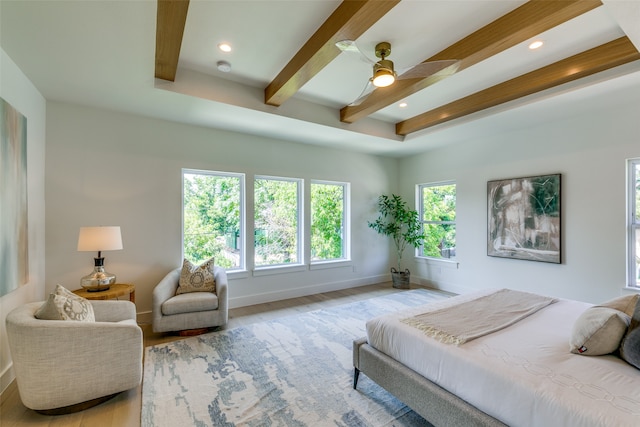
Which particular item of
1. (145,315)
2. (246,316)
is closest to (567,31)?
(246,316)

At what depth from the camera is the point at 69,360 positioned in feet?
6.40

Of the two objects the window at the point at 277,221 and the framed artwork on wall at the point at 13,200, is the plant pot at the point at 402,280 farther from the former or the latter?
the framed artwork on wall at the point at 13,200

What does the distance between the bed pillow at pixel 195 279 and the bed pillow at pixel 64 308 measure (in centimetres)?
124

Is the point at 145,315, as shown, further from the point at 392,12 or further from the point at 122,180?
the point at 392,12

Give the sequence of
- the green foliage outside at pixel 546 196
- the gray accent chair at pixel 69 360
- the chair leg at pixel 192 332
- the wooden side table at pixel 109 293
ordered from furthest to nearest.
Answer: the green foliage outside at pixel 546 196
the chair leg at pixel 192 332
the wooden side table at pixel 109 293
the gray accent chair at pixel 69 360

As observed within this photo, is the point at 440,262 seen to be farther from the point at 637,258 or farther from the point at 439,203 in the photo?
the point at 637,258

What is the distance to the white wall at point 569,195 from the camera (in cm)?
345

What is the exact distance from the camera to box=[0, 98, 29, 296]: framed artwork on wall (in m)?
2.20

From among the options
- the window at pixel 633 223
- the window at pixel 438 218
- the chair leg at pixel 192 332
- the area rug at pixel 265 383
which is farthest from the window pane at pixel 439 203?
the chair leg at pixel 192 332

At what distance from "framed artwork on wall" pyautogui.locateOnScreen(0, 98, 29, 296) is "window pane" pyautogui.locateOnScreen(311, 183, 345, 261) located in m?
3.71

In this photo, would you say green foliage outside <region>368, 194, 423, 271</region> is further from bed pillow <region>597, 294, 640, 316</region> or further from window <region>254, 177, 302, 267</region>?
bed pillow <region>597, 294, 640, 316</region>

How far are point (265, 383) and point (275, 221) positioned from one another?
2.84 metres

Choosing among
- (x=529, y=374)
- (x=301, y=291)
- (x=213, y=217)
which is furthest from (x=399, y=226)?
(x=529, y=374)

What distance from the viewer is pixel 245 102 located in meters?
3.40
